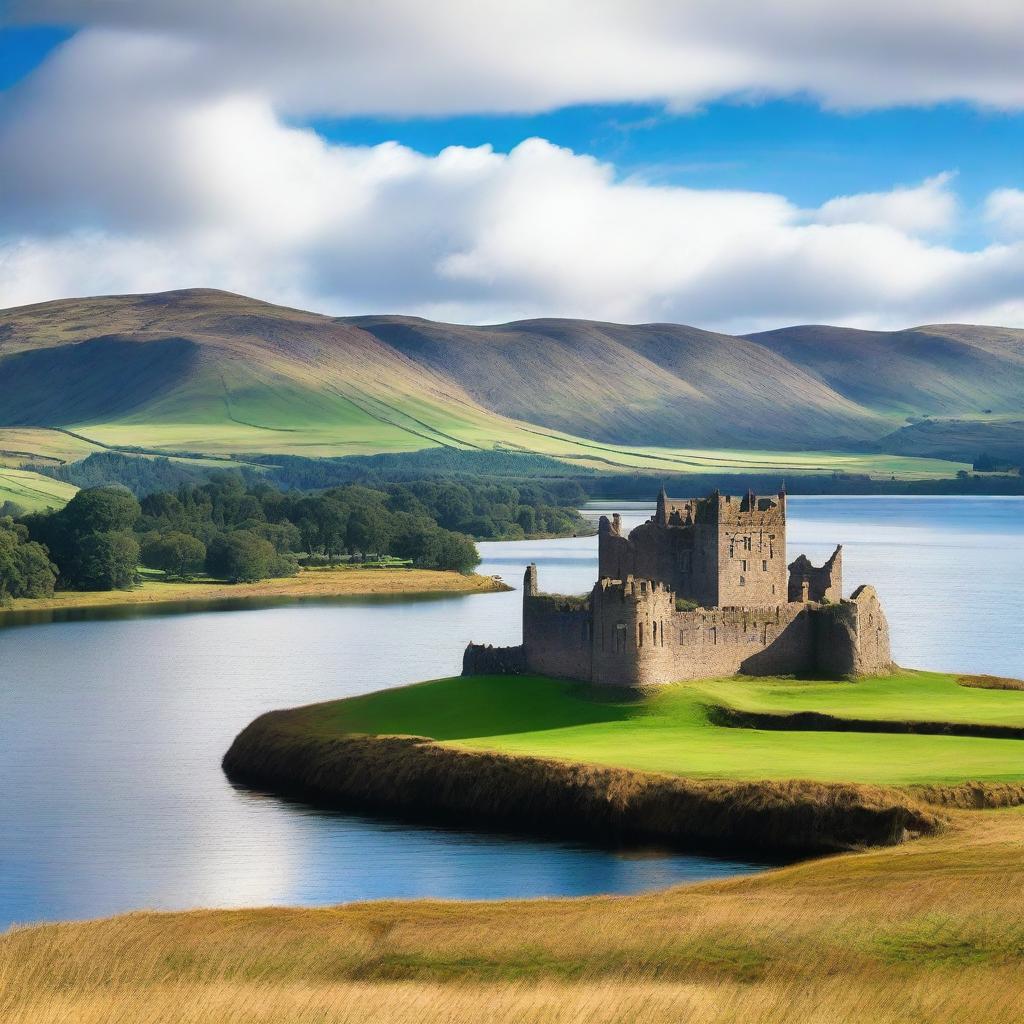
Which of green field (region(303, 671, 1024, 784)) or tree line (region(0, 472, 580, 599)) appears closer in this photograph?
green field (region(303, 671, 1024, 784))

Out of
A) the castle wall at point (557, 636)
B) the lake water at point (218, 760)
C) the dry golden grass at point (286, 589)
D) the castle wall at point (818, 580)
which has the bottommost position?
the lake water at point (218, 760)

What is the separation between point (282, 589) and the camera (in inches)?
6496

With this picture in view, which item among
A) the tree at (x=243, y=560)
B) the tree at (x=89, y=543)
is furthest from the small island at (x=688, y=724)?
the tree at (x=243, y=560)

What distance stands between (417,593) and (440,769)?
9722cm

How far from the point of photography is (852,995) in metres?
36.6

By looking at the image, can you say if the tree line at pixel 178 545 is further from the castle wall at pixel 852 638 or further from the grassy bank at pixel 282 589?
the castle wall at pixel 852 638

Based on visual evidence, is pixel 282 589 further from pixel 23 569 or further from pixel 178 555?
pixel 23 569

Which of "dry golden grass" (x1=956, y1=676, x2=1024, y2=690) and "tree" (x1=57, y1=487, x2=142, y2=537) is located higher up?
"tree" (x1=57, y1=487, x2=142, y2=537)

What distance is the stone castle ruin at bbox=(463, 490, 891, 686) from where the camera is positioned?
249 feet

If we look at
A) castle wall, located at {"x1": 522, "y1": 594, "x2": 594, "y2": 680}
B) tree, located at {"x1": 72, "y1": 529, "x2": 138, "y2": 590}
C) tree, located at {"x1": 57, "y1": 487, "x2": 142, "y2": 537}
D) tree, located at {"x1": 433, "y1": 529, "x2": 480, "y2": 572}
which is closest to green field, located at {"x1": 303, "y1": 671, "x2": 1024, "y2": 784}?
castle wall, located at {"x1": 522, "y1": 594, "x2": 594, "y2": 680}

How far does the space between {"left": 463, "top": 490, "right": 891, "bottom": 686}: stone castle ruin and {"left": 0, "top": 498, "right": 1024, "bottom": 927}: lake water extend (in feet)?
42.2

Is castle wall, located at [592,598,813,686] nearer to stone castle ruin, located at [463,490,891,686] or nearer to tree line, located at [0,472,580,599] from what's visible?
stone castle ruin, located at [463,490,891,686]

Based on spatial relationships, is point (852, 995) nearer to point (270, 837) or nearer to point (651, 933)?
point (651, 933)

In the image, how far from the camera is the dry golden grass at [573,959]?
36156mm
